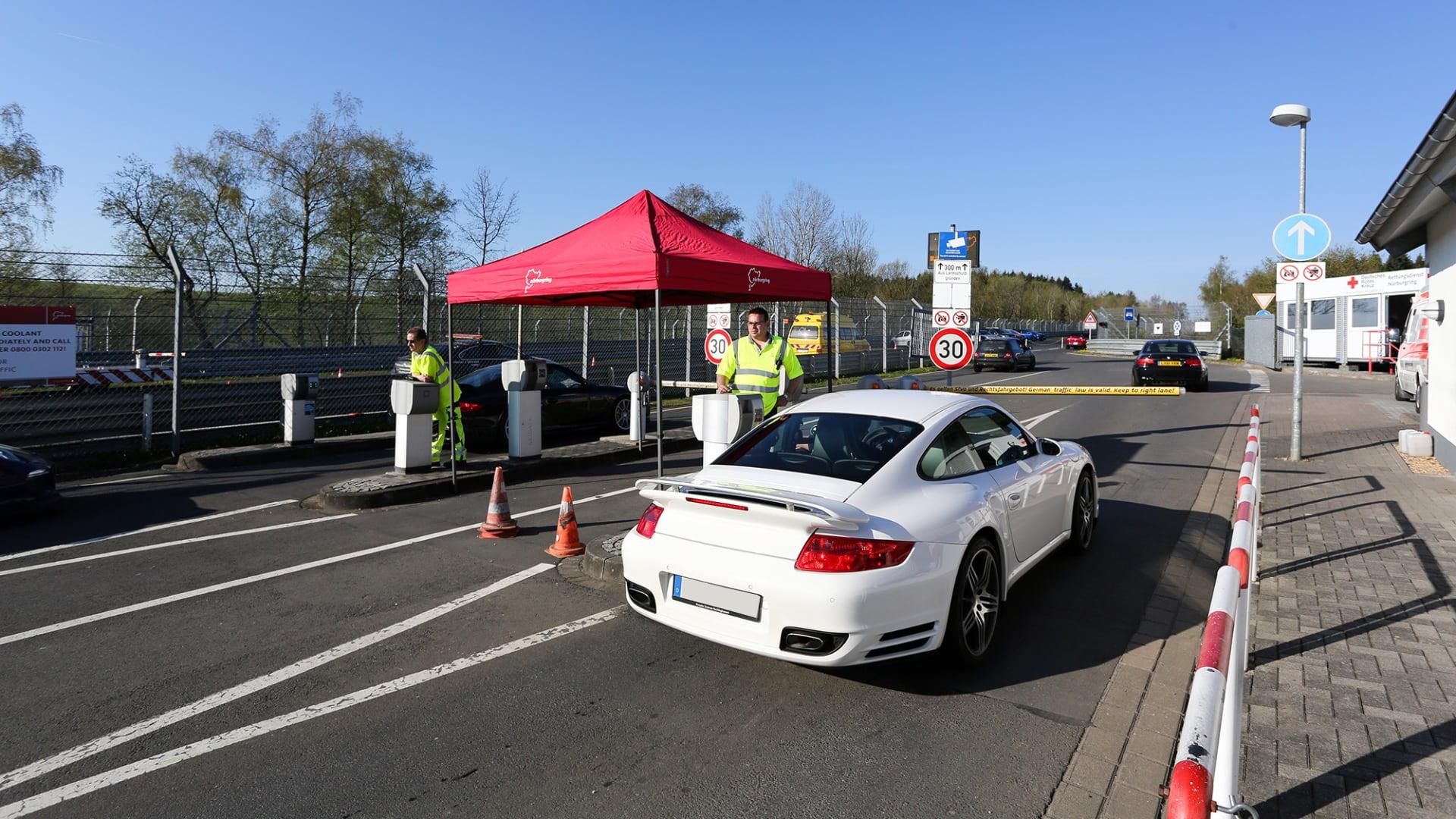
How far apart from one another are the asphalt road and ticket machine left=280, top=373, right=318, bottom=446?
16.1ft

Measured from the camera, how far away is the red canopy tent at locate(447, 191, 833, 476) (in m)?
7.61

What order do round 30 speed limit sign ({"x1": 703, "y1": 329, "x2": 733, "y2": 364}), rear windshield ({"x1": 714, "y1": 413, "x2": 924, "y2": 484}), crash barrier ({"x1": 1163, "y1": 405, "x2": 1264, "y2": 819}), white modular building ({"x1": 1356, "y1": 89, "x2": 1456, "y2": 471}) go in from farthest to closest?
round 30 speed limit sign ({"x1": 703, "y1": 329, "x2": 733, "y2": 364}) < white modular building ({"x1": 1356, "y1": 89, "x2": 1456, "y2": 471}) < rear windshield ({"x1": 714, "y1": 413, "x2": 924, "y2": 484}) < crash barrier ({"x1": 1163, "y1": 405, "x2": 1264, "y2": 819})

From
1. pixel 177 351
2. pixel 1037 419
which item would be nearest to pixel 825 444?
pixel 177 351

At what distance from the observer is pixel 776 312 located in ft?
81.5

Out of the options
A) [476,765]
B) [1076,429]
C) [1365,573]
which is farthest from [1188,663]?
[1076,429]

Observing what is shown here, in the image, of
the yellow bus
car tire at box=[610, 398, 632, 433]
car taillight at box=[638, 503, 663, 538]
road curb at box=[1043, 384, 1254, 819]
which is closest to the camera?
road curb at box=[1043, 384, 1254, 819]

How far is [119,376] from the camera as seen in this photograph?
11.4 metres

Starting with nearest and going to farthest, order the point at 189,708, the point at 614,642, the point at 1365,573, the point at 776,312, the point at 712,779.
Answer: the point at 712,779 < the point at 189,708 < the point at 614,642 < the point at 1365,573 < the point at 776,312

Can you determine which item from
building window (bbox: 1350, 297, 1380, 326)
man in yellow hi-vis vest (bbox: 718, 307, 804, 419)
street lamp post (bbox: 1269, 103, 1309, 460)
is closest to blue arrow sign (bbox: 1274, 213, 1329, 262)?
street lamp post (bbox: 1269, 103, 1309, 460)

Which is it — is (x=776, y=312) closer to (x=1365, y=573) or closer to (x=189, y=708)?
(x=1365, y=573)

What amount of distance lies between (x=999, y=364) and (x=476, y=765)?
31.9 m

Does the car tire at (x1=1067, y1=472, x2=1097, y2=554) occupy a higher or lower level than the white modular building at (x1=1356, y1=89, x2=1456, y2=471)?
lower

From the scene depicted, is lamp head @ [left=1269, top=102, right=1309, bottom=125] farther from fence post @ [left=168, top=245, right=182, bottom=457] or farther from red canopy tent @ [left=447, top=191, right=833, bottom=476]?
fence post @ [left=168, top=245, right=182, bottom=457]

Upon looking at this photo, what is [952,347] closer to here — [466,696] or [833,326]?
[466,696]
